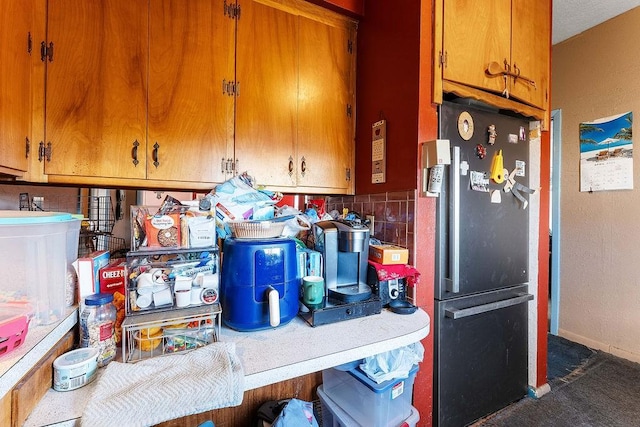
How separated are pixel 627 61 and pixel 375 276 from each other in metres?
2.85

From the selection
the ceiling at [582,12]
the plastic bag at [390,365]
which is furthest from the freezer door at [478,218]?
the ceiling at [582,12]

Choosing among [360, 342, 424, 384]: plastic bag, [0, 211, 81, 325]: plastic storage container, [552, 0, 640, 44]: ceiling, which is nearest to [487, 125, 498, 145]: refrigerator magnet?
[360, 342, 424, 384]: plastic bag

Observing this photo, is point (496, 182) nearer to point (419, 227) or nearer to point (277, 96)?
point (419, 227)

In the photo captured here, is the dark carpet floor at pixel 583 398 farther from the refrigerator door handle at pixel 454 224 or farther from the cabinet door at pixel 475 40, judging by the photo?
the cabinet door at pixel 475 40

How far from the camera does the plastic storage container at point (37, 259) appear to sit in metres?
0.69

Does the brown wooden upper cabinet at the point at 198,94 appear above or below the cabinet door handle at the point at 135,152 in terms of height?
above

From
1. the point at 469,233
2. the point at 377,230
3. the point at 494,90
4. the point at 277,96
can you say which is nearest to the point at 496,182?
the point at 469,233


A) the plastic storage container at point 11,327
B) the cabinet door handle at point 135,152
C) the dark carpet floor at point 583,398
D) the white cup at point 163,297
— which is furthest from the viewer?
the dark carpet floor at point 583,398

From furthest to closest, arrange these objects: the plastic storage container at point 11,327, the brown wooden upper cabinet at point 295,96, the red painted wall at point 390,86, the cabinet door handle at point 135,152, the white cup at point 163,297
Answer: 1. the brown wooden upper cabinet at point 295,96
2. the red painted wall at point 390,86
3. the cabinet door handle at point 135,152
4. the white cup at point 163,297
5. the plastic storage container at point 11,327

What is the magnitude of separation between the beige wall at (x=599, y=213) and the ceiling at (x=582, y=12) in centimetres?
8

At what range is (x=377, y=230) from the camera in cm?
161

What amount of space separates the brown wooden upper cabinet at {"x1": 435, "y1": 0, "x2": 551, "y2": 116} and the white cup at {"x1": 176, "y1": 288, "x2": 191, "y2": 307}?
136 cm

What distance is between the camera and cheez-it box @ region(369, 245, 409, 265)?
1.30m

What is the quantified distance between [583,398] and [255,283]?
2283 millimetres
